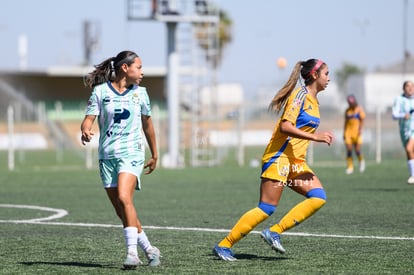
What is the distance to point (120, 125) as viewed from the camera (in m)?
9.15

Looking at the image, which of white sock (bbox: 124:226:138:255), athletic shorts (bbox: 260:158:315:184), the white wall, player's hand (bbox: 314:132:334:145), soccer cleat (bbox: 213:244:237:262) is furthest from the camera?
the white wall

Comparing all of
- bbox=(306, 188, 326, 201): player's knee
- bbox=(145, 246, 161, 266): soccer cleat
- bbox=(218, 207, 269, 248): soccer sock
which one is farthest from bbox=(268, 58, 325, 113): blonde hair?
bbox=(145, 246, 161, 266): soccer cleat

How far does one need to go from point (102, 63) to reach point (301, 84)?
200cm

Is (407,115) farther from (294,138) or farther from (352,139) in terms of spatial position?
(294,138)

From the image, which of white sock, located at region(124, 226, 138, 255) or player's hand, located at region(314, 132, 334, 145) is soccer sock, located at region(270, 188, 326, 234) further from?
white sock, located at region(124, 226, 138, 255)

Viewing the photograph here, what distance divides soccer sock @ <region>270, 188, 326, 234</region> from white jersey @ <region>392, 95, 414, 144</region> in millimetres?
10700

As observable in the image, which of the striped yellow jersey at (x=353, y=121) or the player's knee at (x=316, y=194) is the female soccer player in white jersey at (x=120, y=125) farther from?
the striped yellow jersey at (x=353, y=121)

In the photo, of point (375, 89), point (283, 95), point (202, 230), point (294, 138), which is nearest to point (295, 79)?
point (283, 95)

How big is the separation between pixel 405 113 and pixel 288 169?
11014 millimetres

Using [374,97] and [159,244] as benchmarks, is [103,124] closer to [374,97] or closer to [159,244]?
[159,244]

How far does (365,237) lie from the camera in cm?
1145

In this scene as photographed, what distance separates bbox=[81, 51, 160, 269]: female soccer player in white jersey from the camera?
9.07m

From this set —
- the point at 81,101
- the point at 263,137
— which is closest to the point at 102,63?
the point at 263,137

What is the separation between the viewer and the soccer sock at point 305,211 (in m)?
9.48
